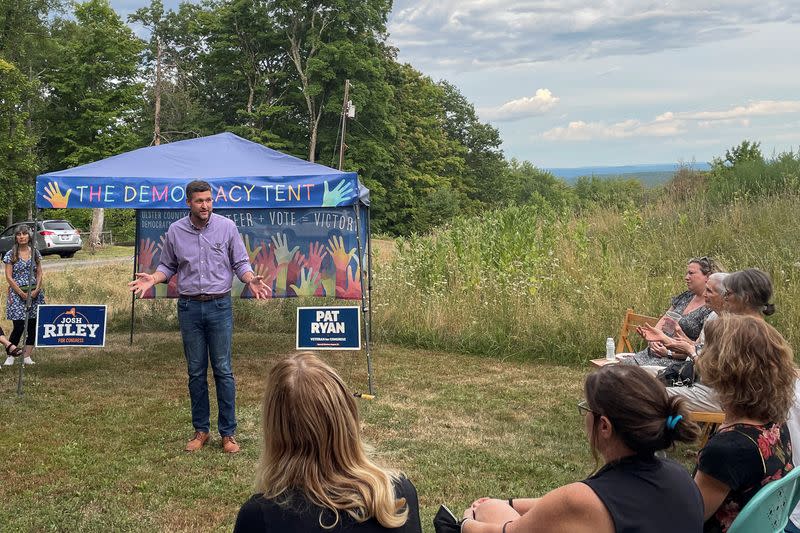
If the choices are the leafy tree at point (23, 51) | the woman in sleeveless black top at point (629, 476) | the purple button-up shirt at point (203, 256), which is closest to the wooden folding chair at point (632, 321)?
the purple button-up shirt at point (203, 256)

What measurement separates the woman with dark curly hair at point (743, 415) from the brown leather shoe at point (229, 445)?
3.47m

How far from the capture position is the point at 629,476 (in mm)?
2064

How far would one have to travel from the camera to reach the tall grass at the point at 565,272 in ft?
28.6

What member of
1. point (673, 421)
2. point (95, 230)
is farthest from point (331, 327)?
point (95, 230)

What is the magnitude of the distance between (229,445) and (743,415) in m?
3.68

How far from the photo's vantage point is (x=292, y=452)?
2051mm

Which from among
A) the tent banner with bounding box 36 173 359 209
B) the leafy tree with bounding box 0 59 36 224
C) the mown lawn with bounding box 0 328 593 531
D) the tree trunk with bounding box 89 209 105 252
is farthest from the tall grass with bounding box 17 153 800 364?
the leafy tree with bounding box 0 59 36 224

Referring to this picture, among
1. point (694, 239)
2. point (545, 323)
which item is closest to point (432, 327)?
point (545, 323)

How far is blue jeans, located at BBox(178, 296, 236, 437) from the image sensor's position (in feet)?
17.4

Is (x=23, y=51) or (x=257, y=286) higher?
(x=23, y=51)

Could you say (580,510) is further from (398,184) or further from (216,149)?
(398,184)

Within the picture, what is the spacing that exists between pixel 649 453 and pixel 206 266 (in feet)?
12.6

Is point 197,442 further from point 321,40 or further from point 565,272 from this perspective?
point 321,40

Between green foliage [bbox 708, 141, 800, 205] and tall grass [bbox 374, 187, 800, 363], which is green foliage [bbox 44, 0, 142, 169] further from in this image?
green foliage [bbox 708, 141, 800, 205]
